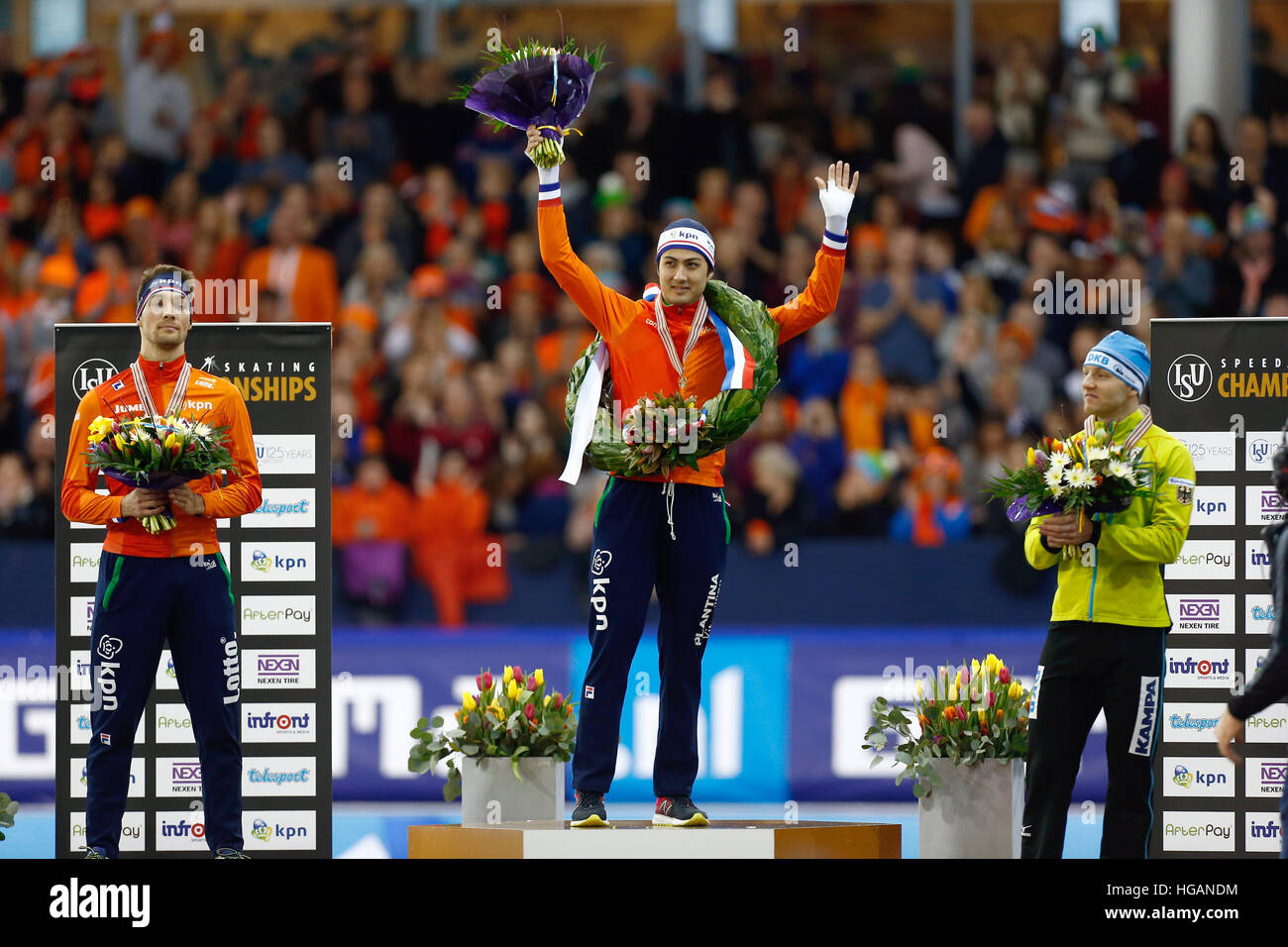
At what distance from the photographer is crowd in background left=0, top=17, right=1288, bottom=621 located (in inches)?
517

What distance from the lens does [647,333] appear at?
24.8 ft

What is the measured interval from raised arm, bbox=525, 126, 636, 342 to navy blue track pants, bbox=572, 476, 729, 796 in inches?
26.3

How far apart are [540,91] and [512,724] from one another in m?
2.95

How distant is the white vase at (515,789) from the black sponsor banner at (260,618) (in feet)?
2.49

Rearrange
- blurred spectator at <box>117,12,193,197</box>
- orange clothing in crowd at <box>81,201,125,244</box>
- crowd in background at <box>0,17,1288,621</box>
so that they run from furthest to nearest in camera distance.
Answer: blurred spectator at <box>117,12,193,197</box> → orange clothing in crowd at <box>81,201,125,244</box> → crowd in background at <box>0,17,1288,621</box>

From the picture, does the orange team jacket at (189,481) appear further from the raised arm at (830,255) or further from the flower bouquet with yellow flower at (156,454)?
the raised arm at (830,255)

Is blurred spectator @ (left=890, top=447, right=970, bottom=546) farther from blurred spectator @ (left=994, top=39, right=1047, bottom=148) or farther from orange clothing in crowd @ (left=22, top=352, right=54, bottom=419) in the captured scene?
orange clothing in crowd @ (left=22, top=352, right=54, bottom=419)

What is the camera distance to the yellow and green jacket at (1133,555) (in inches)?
277

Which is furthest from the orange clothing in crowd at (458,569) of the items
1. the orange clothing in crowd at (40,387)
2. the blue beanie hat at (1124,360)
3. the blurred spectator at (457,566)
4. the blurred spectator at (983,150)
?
the blue beanie hat at (1124,360)

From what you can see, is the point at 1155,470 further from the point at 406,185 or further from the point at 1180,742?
the point at 406,185

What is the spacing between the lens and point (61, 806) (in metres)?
8.73

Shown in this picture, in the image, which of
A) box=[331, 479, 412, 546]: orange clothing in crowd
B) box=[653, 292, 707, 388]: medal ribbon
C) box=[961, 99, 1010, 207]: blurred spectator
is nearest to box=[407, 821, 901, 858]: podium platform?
box=[653, 292, 707, 388]: medal ribbon
